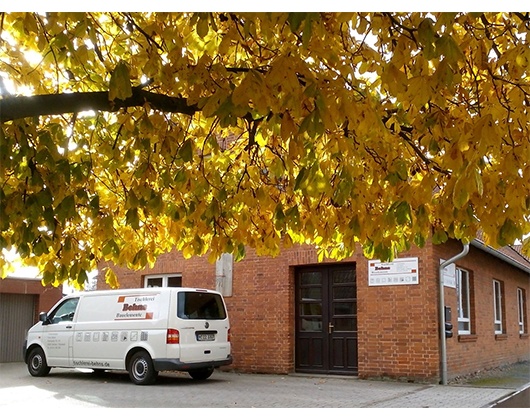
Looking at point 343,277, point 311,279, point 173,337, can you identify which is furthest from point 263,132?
point 311,279

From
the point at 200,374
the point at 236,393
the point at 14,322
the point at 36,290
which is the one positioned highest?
the point at 36,290

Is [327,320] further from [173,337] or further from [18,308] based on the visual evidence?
[18,308]

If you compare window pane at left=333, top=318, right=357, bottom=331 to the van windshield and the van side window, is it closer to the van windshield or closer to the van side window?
the van windshield

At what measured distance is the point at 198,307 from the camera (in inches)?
483

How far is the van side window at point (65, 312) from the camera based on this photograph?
44.2ft

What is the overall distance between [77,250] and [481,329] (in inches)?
474

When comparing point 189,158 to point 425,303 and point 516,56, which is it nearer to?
point 516,56

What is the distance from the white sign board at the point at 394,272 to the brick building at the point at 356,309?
0.06 ft

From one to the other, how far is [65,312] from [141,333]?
254 centimetres

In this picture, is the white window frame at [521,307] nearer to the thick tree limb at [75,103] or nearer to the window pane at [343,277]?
the window pane at [343,277]

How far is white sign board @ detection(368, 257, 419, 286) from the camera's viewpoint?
40.8 ft

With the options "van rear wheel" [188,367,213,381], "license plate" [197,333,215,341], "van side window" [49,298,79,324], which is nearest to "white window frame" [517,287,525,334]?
"van rear wheel" [188,367,213,381]

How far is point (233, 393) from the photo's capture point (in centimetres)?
1091

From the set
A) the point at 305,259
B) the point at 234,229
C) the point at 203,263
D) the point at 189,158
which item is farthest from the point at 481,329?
the point at 189,158
